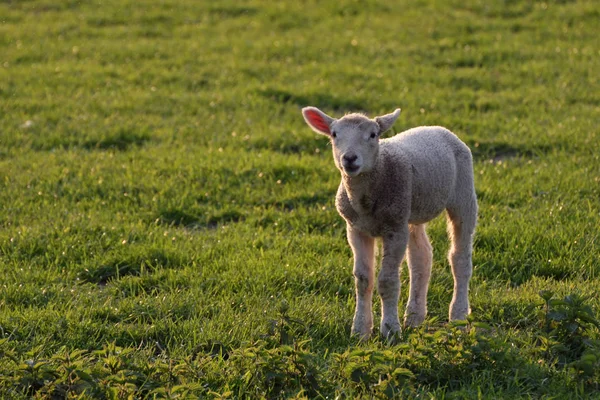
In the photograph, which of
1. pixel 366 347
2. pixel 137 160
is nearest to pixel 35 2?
pixel 137 160

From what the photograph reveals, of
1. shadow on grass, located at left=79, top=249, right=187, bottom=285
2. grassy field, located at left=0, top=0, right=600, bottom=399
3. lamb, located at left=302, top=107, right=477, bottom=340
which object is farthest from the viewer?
shadow on grass, located at left=79, top=249, right=187, bottom=285

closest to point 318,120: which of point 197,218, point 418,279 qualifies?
point 418,279

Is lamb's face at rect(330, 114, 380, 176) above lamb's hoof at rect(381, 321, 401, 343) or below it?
above

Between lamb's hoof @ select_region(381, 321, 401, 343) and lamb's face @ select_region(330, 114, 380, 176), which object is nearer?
lamb's face @ select_region(330, 114, 380, 176)

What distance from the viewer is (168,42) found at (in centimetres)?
1396

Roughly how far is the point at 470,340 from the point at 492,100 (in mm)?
6175

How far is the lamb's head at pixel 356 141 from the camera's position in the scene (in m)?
5.23

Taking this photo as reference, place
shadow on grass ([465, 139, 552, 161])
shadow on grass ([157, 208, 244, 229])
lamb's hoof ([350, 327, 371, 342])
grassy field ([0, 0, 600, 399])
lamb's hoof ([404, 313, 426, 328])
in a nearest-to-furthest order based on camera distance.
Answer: grassy field ([0, 0, 600, 399]) < lamb's hoof ([350, 327, 371, 342]) < lamb's hoof ([404, 313, 426, 328]) < shadow on grass ([157, 208, 244, 229]) < shadow on grass ([465, 139, 552, 161])

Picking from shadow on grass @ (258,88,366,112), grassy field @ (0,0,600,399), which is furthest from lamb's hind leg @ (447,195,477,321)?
shadow on grass @ (258,88,366,112)

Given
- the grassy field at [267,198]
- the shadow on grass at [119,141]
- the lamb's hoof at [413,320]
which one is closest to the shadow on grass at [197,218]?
the grassy field at [267,198]

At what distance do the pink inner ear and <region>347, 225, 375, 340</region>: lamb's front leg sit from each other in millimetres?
639

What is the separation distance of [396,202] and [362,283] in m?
0.56

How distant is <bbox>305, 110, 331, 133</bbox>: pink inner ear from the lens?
5.69 m

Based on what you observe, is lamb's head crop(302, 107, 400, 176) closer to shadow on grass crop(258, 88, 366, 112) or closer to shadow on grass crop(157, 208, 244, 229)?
shadow on grass crop(157, 208, 244, 229)
